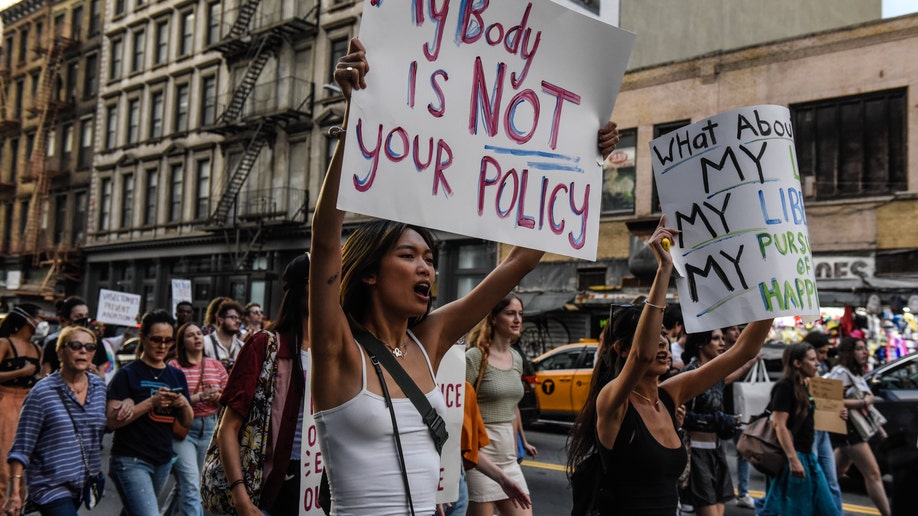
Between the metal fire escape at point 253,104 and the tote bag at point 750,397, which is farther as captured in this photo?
the metal fire escape at point 253,104

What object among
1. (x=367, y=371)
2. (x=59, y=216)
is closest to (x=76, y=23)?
(x=59, y=216)

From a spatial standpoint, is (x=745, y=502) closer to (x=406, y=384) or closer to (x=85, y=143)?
(x=406, y=384)

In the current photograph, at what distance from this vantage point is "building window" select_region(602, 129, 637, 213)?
22.1m

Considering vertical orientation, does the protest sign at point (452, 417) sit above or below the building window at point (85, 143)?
below

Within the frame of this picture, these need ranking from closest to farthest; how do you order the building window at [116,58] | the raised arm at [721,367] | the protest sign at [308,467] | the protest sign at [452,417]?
the protest sign at [308,467]
the raised arm at [721,367]
the protest sign at [452,417]
the building window at [116,58]

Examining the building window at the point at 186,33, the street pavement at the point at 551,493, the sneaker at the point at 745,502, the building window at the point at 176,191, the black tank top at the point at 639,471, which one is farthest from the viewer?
the building window at the point at 186,33

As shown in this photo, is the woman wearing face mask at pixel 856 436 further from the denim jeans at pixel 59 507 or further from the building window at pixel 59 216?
the building window at pixel 59 216

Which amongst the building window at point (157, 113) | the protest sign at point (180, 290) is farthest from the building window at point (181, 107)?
the protest sign at point (180, 290)

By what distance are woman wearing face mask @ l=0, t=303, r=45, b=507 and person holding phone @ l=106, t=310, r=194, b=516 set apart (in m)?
1.79

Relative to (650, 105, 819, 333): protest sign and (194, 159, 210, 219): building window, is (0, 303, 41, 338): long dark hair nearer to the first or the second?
(650, 105, 819, 333): protest sign

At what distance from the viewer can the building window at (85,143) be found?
39.8m

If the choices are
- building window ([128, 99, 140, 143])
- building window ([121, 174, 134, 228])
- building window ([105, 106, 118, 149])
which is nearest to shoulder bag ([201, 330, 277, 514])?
building window ([121, 174, 134, 228])

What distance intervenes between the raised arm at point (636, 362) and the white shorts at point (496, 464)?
1.84 metres

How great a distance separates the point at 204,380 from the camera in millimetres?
6859
